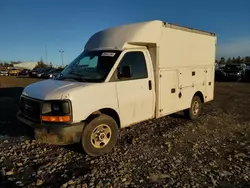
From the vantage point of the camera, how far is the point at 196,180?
3.86 m

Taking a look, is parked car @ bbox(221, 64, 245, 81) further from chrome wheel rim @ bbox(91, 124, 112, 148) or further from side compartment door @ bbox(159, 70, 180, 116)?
chrome wheel rim @ bbox(91, 124, 112, 148)

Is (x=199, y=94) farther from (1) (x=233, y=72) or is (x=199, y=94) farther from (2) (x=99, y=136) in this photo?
(1) (x=233, y=72)

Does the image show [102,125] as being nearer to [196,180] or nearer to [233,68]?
[196,180]

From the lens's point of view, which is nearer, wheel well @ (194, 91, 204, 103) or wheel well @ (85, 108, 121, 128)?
wheel well @ (85, 108, 121, 128)

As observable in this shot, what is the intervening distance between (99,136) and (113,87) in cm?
107

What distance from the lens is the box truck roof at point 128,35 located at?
218 inches

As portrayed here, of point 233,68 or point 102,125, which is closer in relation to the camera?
point 102,125

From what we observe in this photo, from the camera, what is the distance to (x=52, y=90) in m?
4.61

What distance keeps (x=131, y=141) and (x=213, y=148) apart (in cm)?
188

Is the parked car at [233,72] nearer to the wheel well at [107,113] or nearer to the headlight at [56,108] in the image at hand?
the wheel well at [107,113]

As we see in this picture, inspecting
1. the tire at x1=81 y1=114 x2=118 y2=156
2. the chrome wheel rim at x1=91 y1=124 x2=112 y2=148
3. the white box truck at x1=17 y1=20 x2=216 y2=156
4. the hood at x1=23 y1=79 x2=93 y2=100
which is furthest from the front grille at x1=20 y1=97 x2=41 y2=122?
the chrome wheel rim at x1=91 y1=124 x2=112 y2=148

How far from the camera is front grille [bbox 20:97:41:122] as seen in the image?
15.0 ft

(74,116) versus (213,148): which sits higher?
(74,116)

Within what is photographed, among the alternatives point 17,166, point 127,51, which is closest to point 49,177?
point 17,166
